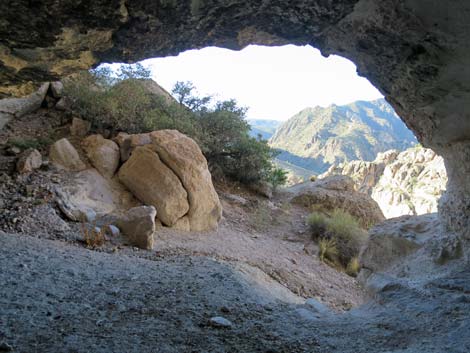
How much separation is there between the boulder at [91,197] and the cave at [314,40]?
269cm

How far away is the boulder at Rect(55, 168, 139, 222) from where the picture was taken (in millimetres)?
5387

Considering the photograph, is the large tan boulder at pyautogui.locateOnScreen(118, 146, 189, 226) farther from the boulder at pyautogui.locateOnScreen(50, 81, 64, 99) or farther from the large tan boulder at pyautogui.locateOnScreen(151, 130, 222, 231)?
the boulder at pyautogui.locateOnScreen(50, 81, 64, 99)

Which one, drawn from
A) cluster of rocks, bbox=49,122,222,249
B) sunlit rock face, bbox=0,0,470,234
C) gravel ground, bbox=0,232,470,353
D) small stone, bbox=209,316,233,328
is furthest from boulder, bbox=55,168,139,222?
small stone, bbox=209,316,233,328

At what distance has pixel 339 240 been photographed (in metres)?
8.27

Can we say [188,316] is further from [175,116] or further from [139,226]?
[175,116]

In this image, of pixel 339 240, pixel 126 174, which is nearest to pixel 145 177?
pixel 126 174

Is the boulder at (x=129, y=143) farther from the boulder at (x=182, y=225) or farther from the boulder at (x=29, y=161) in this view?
the boulder at (x=182, y=225)

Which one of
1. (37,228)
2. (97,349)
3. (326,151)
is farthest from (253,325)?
(326,151)

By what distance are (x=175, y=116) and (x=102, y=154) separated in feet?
9.93

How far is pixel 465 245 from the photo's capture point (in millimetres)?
2648

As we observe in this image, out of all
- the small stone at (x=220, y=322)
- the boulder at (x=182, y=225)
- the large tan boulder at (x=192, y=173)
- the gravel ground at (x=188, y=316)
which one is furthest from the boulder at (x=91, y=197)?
the small stone at (x=220, y=322)

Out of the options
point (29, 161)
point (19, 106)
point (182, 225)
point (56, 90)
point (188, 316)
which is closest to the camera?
point (188, 316)

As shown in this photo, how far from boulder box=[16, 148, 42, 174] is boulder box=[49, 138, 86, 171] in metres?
0.32

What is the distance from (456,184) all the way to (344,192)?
8.92 meters
